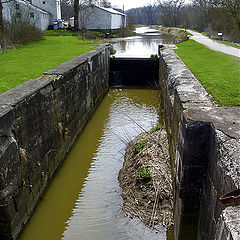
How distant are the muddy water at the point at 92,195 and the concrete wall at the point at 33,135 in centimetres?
25

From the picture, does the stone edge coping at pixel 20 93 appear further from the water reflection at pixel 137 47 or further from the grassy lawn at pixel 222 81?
the water reflection at pixel 137 47

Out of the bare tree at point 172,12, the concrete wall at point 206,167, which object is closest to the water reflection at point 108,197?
the concrete wall at point 206,167

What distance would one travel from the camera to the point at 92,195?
223 inches

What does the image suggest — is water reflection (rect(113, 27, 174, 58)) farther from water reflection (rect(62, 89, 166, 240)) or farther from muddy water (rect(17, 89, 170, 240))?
muddy water (rect(17, 89, 170, 240))

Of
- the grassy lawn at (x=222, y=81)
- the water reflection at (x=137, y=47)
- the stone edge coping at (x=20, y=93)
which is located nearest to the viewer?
the stone edge coping at (x=20, y=93)

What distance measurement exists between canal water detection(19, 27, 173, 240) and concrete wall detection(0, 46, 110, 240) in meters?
0.26

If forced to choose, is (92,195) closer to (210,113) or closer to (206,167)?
(206,167)

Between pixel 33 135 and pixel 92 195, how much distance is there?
5.40 feet

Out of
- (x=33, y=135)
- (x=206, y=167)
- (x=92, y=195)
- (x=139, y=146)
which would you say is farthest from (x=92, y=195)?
(x=206, y=167)

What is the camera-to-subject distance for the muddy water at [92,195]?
4648mm

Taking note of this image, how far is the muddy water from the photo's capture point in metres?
4.65

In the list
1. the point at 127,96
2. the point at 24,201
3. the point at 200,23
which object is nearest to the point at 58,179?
the point at 24,201

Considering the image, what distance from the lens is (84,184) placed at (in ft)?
19.9

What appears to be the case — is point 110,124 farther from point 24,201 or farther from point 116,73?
point 116,73
